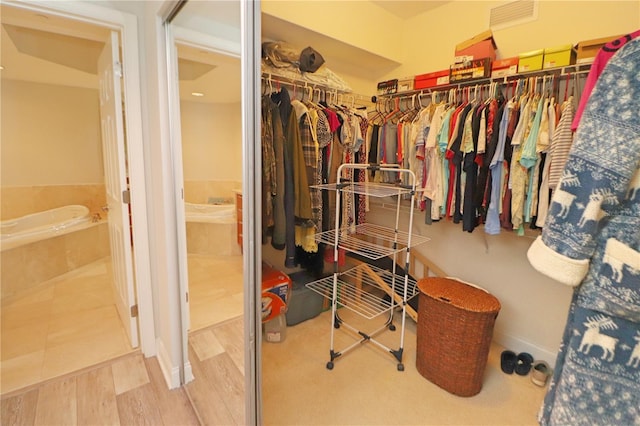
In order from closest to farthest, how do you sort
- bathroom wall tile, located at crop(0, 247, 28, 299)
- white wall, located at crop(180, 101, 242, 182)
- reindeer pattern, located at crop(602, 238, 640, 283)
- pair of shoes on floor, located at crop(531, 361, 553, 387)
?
reindeer pattern, located at crop(602, 238, 640, 283) < white wall, located at crop(180, 101, 242, 182) < pair of shoes on floor, located at crop(531, 361, 553, 387) < bathroom wall tile, located at crop(0, 247, 28, 299)

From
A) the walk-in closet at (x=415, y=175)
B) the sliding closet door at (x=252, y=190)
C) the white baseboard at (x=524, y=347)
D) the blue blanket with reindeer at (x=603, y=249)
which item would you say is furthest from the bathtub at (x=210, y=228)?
the white baseboard at (x=524, y=347)

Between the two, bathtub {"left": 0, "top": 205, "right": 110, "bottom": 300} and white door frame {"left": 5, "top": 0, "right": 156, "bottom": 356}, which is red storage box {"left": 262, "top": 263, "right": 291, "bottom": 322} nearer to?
white door frame {"left": 5, "top": 0, "right": 156, "bottom": 356}

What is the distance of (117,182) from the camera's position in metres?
2.06

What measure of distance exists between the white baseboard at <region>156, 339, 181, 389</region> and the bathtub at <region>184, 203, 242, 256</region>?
2.37ft

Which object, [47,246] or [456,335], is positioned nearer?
[456,335]

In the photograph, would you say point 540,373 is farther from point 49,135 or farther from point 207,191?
point 49,135

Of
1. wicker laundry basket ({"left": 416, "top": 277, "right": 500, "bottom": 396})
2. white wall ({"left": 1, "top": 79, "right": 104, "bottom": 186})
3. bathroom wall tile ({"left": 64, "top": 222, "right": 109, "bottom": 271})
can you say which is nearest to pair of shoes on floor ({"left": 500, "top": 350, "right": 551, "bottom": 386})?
wicker laundry basket ({"left": 416, "top": 277, "right": 500, "bottom": 396})

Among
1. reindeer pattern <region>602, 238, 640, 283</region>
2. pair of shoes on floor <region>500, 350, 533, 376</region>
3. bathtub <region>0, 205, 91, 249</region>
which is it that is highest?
reindeer pattern <region>602, 238, 640, 283</region>

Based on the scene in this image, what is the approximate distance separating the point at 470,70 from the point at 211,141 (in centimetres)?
172

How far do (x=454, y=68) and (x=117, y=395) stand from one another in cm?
288

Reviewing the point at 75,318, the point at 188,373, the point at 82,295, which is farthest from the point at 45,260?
the point at 188,373

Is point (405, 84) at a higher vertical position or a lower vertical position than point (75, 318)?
higher

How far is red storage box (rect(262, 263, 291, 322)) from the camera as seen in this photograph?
208cm

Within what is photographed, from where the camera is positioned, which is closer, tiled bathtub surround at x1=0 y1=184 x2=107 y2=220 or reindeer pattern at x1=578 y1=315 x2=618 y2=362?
reindeer pattern at x1=578 y1=315 x2=618 y2=362
